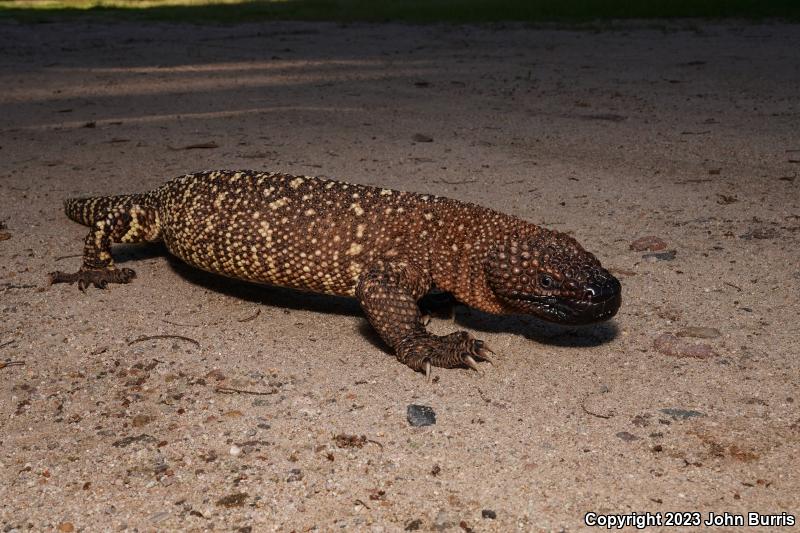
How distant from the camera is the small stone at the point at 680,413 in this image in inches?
151

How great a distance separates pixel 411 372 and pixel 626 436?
1.19 metres

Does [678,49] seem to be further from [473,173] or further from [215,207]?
[215,207]

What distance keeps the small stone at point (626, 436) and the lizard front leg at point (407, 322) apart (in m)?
0.88

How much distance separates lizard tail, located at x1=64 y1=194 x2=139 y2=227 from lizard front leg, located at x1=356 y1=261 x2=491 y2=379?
217 cm

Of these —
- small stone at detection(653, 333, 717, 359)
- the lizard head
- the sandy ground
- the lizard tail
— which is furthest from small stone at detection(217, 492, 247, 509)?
the lizard tail

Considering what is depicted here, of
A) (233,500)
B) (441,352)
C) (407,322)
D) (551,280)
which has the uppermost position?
(551,280)

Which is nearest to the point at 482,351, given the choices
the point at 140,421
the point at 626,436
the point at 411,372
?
the point at 411,372

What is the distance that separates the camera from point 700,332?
4629 millimetres

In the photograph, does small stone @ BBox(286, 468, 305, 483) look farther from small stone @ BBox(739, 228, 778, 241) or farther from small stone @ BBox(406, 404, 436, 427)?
small stone @ BBox(739, 228, 778, 241)

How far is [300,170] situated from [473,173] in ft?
5.39

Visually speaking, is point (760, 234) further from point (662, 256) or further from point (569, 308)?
point (569, 308)

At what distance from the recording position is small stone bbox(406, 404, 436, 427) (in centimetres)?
384

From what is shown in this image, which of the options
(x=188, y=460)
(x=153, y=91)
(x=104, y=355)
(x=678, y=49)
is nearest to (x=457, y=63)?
(x=678, y=49)

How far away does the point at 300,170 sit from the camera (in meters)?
7.60
